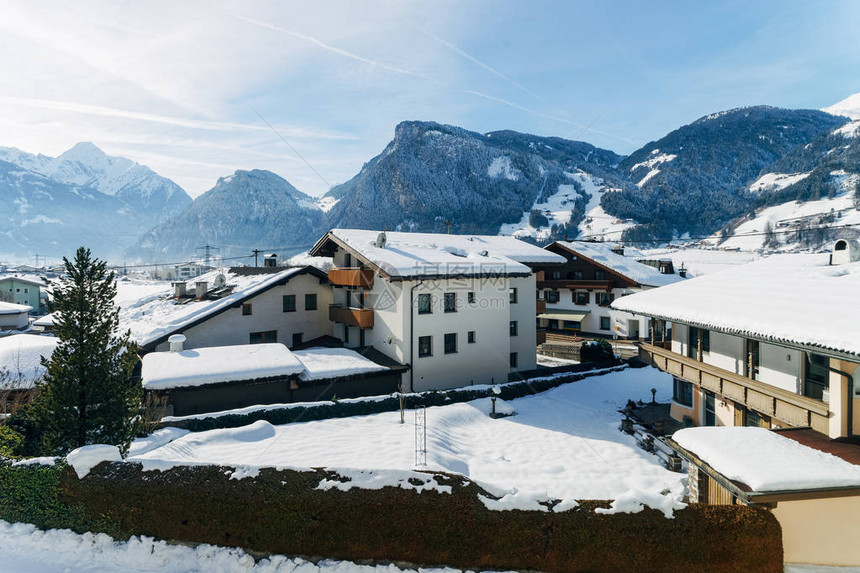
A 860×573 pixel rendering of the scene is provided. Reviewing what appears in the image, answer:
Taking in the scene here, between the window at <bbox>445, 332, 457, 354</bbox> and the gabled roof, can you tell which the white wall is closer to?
the gabled roof

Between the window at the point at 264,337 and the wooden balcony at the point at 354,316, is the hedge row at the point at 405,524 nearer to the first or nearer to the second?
the wooden balcony at the point at 354,316

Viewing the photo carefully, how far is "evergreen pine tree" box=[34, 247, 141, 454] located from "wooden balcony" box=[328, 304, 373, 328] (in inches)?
629

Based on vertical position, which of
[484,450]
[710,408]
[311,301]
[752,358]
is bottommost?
[484,450]

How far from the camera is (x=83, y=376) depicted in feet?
44.0

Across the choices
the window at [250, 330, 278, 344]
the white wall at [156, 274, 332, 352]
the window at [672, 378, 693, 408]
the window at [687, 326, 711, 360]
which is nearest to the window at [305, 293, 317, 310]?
the white wall at [156, 274, 332, 352]

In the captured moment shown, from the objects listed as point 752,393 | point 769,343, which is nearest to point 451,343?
point 752,393

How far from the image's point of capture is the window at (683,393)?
70.5 ft

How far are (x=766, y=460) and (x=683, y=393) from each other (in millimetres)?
12628

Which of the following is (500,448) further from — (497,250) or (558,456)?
(497,250)

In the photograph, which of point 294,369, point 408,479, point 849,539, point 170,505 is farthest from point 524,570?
point 294,369

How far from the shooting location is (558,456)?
18.0 metres

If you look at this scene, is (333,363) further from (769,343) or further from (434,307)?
(769,343)

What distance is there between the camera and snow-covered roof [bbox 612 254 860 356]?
12352mm

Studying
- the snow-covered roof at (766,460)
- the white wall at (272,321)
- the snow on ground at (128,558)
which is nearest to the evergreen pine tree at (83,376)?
the snow on ground at (128,558)
